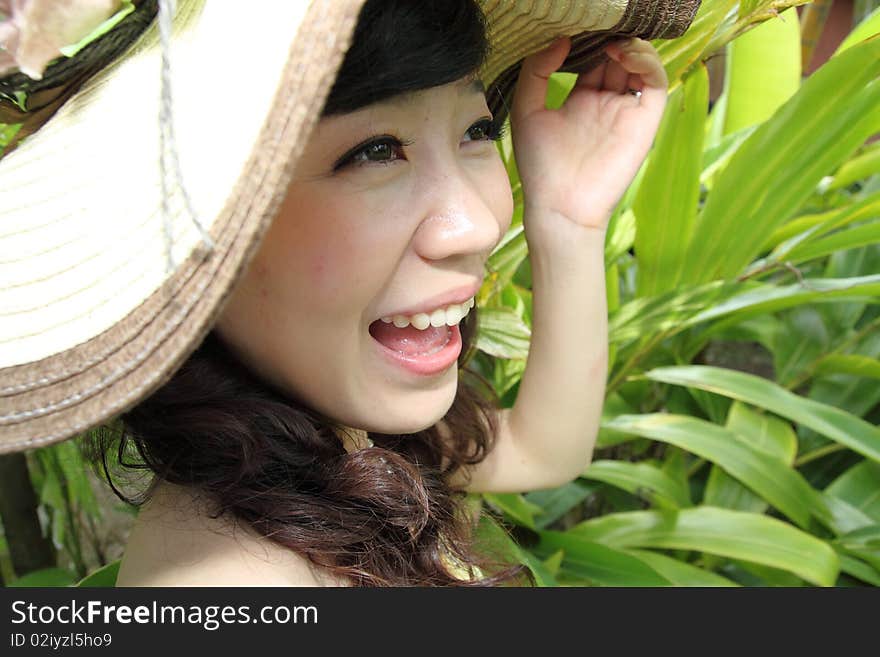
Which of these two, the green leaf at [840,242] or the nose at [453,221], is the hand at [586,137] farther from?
the green leaf at [840,242]

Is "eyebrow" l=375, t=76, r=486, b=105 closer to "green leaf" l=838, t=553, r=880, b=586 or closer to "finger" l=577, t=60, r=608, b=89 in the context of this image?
"finger" l=577, t=60, r=608, b=89

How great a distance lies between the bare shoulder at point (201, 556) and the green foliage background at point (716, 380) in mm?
330

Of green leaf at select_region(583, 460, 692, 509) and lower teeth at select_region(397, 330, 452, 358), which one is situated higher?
lower teeth at select_region(397, 330, 452, 358)

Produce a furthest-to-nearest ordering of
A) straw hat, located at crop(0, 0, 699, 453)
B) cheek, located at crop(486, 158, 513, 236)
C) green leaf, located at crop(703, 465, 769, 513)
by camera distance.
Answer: green leaf, located at crop(703, 465, 769, 513), cheek, located at crop(486, 158, 513, 236), straw hat, located at crop(0, 0, 699, 453)

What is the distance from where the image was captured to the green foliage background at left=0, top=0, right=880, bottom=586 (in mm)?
982

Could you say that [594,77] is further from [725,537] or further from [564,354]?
[725,537]

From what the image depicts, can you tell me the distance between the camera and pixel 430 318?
24.5 inches

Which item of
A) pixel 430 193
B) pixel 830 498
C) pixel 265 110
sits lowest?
pixel 830 498

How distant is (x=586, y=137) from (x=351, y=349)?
0.36m

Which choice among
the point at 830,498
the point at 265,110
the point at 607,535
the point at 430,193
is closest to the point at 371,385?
A: the point at 430,193

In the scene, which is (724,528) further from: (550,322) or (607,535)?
(550,322)

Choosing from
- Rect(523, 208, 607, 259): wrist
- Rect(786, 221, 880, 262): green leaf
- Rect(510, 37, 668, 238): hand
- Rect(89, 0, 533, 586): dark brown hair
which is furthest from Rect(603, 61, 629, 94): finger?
Rect(786, 221, 880, 262): green leaf

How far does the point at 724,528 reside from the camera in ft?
3.46
